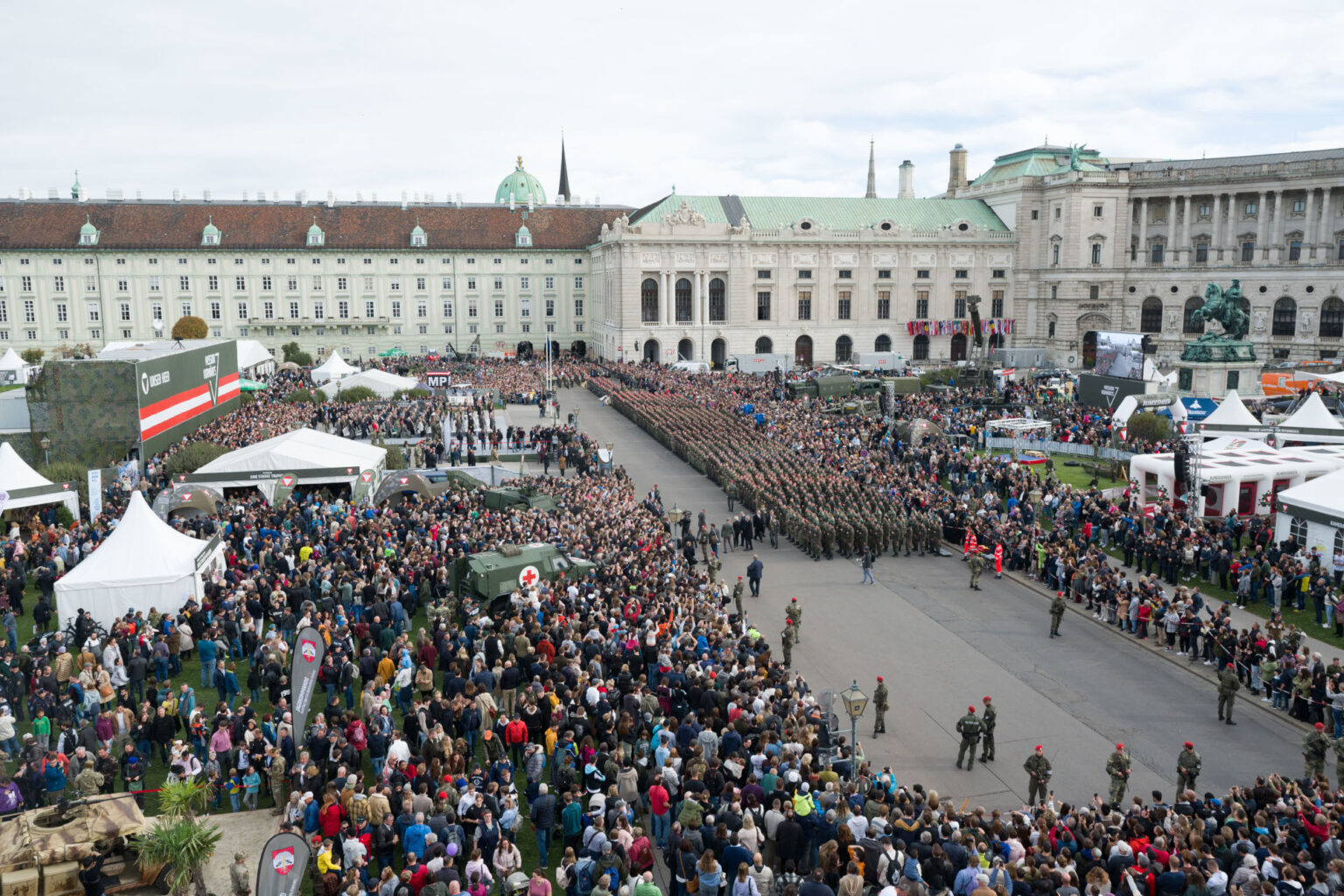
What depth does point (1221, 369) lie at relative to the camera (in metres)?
48.8

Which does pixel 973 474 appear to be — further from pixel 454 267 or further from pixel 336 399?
pixel 454 267

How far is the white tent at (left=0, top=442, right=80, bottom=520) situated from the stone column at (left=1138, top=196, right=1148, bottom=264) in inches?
3072

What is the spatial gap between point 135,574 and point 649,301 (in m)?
61.9

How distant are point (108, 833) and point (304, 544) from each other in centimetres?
1286

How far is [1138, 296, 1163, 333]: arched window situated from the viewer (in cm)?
8000

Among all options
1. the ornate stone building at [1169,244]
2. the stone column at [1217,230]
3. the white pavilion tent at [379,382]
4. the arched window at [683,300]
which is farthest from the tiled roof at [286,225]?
the stone column at [1217,230]

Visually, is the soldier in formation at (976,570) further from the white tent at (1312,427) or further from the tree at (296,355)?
the tree at (296,355)

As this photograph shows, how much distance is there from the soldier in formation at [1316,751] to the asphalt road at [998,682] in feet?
2.97

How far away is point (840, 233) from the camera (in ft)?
268

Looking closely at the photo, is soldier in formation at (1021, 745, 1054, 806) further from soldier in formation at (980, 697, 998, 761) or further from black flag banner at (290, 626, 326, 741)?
black flag banner at (290, 626, 326, 741)

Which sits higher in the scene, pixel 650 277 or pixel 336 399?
pixel 650 277

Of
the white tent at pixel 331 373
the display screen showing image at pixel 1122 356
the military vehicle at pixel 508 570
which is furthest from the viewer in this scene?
the white tent at pixel 331 373

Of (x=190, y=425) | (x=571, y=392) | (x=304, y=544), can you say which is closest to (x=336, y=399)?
(x=190, y=425)

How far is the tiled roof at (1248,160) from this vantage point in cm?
7231
